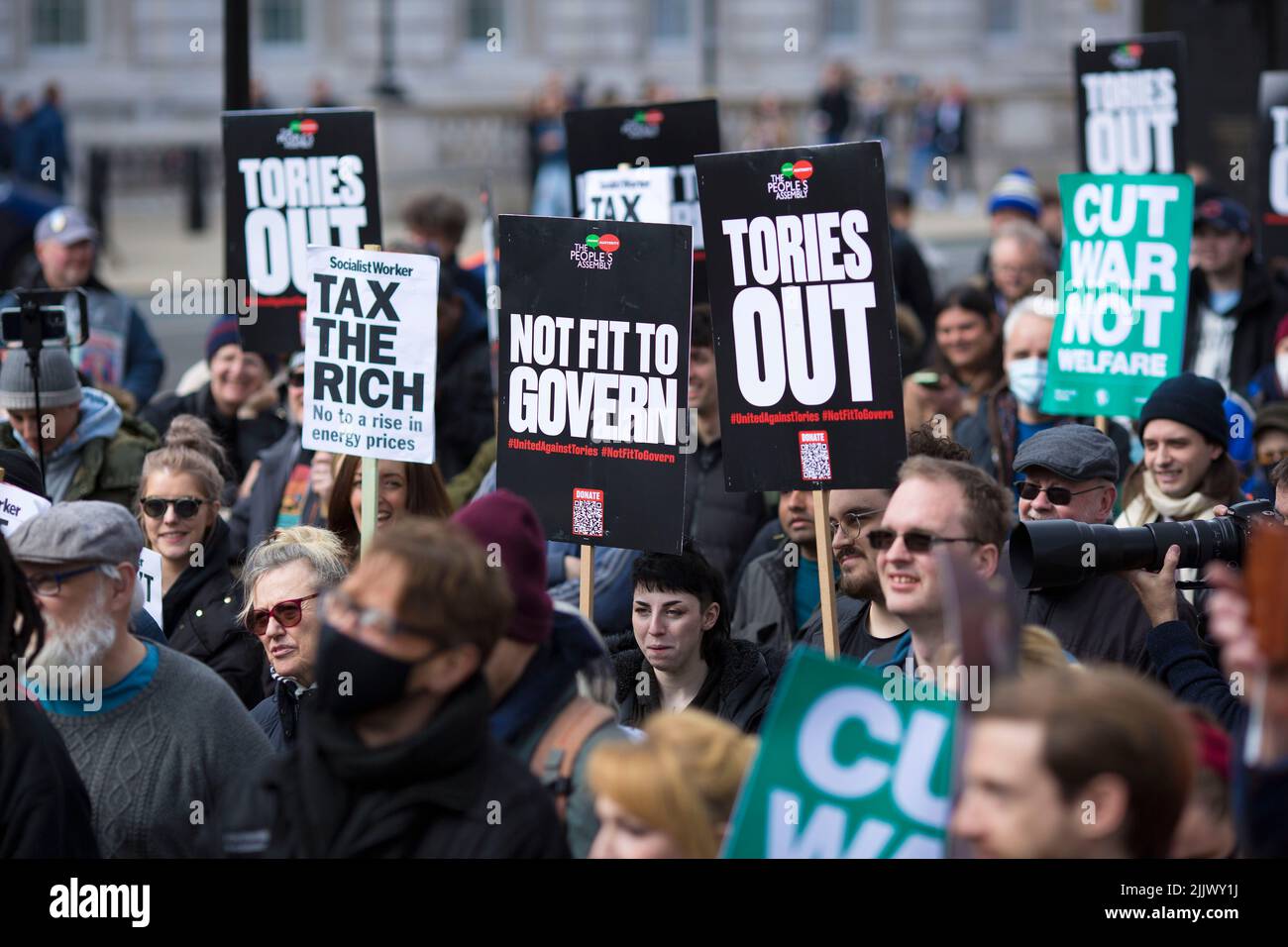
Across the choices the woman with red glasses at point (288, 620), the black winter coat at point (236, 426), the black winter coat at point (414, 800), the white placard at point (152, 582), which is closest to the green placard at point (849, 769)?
the black winter coat at point (414, 800)

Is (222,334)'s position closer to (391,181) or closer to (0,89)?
(391,181)

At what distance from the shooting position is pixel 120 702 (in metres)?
4.21

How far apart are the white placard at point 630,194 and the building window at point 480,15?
28790mm

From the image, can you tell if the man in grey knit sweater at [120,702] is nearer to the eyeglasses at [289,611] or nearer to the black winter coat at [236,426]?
the eyeglasses at [289,611]

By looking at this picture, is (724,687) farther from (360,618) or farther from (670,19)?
(670,19)

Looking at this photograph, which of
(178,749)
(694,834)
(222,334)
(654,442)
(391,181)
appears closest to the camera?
(694,834)

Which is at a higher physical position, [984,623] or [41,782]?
[984,623]

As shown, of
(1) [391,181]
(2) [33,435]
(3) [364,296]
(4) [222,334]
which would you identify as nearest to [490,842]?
(3) [364,296]

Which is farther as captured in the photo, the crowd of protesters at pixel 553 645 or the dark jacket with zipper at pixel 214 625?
the dark jacket with zipper at pixel 214 625

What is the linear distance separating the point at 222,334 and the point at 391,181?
76.7ft

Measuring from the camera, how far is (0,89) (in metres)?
33.0

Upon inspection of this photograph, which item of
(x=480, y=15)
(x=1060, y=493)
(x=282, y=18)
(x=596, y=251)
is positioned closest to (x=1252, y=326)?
(x=1060, y=493)

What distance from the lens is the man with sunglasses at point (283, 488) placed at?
23.6 feet
